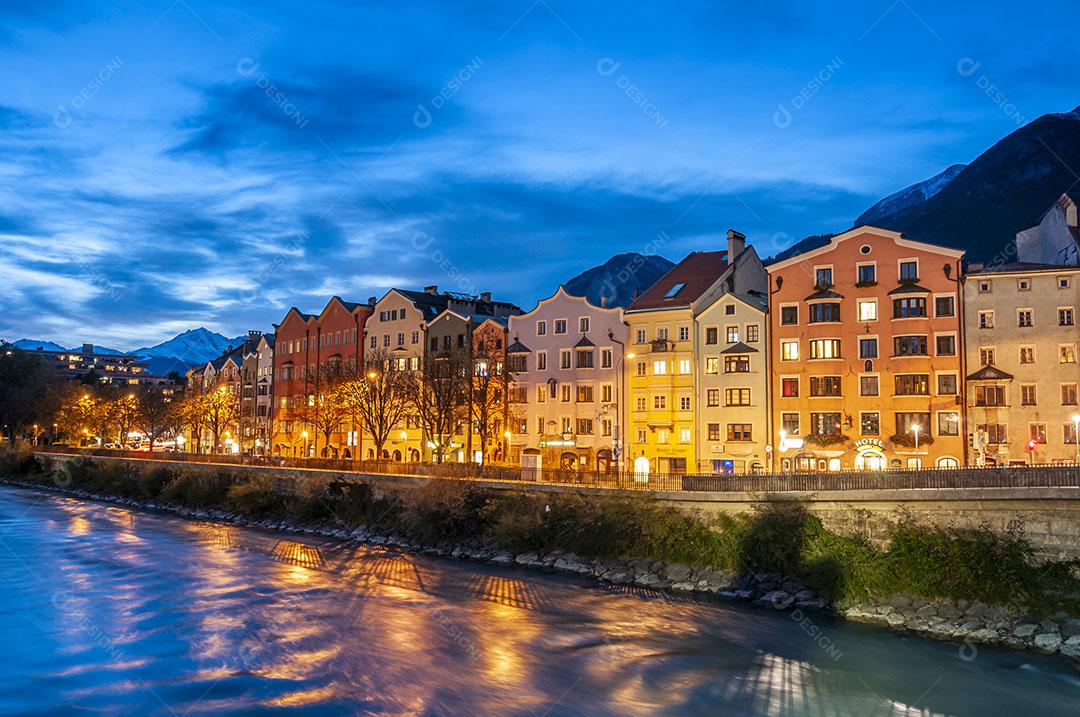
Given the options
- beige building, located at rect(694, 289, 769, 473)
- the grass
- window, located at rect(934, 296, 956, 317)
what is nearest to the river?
the grass

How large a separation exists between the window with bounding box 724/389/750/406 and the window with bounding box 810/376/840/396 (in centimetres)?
458

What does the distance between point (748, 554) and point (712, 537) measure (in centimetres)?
228

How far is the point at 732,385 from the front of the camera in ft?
203

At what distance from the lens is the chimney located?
68.5 metres

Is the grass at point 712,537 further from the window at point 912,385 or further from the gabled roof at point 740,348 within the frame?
the window at point 912,385

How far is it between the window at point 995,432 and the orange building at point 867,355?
1246 mm

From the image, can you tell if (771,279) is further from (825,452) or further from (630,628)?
(630,628)

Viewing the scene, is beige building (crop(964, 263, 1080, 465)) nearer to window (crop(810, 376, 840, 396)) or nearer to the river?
window (crop(810, 376, 840, 396))

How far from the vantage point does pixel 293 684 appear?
2656 cm

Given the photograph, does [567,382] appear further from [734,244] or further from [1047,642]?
[1047,642]

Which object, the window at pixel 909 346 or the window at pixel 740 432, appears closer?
the window at pixel 909 346

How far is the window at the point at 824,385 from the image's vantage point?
57625mm

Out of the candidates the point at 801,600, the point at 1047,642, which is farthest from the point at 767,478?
the point at 1047,642

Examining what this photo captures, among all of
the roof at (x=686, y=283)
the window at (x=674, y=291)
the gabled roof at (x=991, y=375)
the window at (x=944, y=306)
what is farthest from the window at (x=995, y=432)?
the window at (x=674, y=291)
